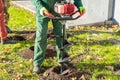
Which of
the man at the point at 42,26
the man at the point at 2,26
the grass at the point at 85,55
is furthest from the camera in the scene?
the man at the point at 2,26

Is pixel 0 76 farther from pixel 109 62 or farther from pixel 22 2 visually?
pixel 22 2

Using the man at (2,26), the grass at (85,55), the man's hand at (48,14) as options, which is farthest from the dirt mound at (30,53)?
the man's hand at (48,14)

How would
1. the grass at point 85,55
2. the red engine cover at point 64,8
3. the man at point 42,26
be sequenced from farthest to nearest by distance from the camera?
the grass at point 85,55 → the man at point 42,26 → the red engine cover at point 64,8

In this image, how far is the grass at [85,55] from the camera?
22.7 ft

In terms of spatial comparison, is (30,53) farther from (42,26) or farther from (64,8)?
(64,8)

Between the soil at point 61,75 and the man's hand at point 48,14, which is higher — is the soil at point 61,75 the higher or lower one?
the lower one

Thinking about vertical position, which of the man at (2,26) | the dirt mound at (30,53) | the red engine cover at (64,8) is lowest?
the dirt mound at (30,53)

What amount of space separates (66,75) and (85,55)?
1.28 m

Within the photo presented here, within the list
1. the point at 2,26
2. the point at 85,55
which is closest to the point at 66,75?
the point at 85,55

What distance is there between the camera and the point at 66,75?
6.72m

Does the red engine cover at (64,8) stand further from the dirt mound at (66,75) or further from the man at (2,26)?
the man at (2,26)

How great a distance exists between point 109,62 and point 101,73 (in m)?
0.63

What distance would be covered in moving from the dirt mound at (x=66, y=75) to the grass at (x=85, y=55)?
0.14 meters

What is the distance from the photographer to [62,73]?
6.80m
